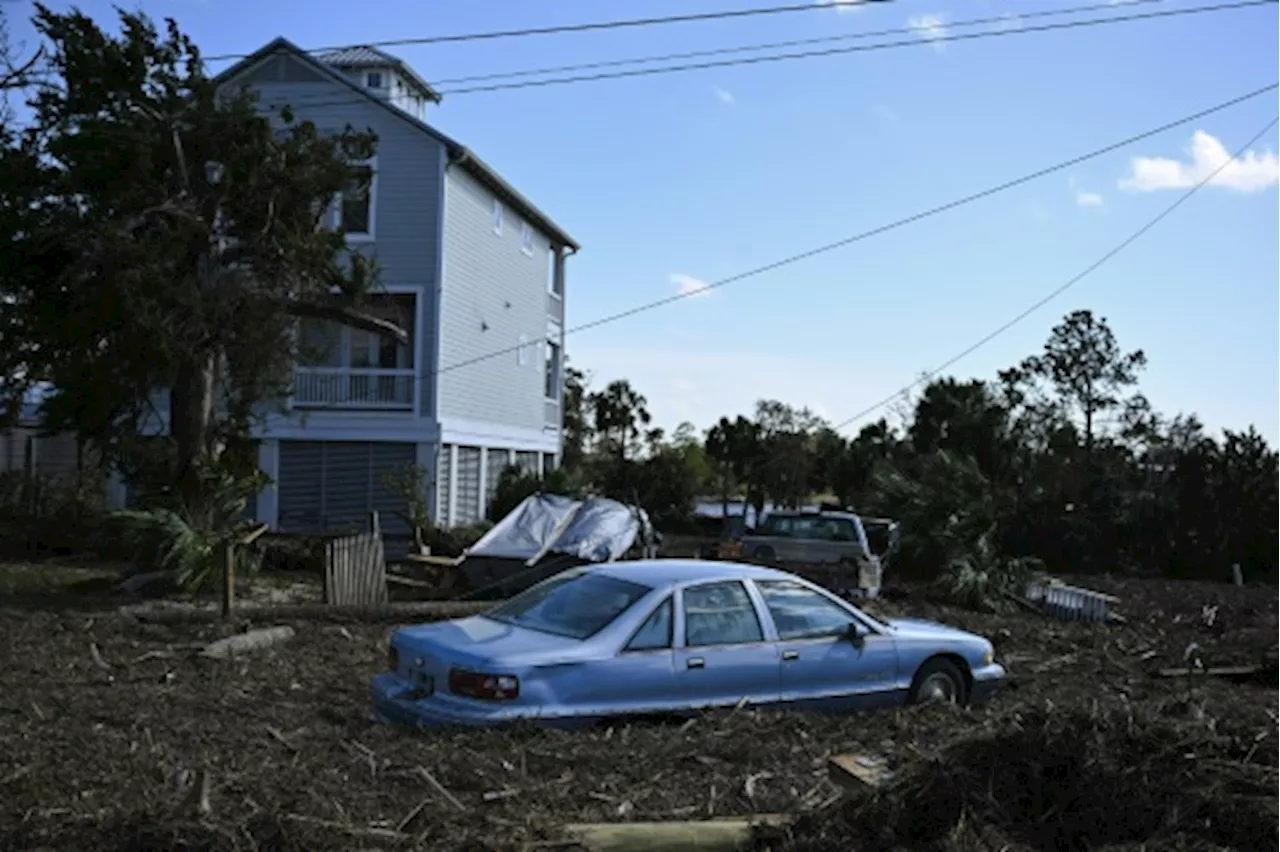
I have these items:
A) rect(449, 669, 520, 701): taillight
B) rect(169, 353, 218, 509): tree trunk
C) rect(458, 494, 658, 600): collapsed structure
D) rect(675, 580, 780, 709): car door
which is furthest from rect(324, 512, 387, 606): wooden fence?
rect(449, 669, 520, 701): taillight

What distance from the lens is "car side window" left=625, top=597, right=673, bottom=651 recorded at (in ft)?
28.7

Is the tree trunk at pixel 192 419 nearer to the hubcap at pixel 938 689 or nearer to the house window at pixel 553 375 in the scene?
the hubcap at pixel 938 689

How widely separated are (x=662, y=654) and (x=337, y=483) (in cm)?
2076

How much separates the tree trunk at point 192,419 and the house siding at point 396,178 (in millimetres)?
8077

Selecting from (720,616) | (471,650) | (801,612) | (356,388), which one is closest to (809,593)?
(801,612)

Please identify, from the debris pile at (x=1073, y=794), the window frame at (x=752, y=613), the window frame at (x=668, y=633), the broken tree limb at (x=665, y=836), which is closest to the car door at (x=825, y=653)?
the window frame at (x=752, y=613)

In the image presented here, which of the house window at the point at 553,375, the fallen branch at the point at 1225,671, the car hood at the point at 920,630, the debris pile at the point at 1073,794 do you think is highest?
the house window at the point at 553,375

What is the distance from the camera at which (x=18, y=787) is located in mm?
6164

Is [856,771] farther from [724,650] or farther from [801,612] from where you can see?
[801,612]

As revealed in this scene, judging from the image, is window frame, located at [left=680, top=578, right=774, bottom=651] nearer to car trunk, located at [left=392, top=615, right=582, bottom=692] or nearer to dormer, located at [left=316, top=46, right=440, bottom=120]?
car trunk, located at [left=392, top=615, right=582, bottom=692]

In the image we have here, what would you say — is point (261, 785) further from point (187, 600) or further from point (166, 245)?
point (166, 245)

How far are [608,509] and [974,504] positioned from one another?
5961 mm

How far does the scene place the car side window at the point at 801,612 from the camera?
31.0 feet

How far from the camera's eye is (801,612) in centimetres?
962
